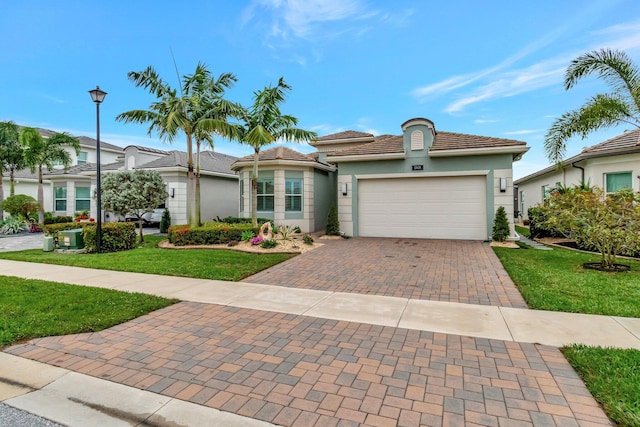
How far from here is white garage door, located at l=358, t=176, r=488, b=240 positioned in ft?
42.2

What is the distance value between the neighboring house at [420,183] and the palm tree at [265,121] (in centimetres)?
228

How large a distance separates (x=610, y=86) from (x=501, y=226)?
553 cm

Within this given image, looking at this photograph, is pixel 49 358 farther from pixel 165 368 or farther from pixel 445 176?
pixel 445 176

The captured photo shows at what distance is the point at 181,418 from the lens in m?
2.55

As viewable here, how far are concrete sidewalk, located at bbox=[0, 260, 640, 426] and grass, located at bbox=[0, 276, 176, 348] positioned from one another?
1.59 feet

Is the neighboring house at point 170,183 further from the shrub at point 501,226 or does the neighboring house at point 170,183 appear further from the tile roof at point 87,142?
the shrub at point 501,226

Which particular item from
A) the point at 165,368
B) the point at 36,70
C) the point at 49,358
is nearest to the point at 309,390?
the point at 165,368

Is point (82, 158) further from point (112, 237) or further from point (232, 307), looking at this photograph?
point (232, 307)

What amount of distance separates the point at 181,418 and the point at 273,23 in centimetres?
1346

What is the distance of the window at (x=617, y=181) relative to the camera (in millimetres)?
12582

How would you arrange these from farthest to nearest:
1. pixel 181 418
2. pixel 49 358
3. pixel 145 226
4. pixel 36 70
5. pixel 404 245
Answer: pixel 145 226, pixel 36 70, pixel 404 245, pixel 49 358, pixel 181 418

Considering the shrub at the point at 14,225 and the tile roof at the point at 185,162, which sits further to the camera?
the tile roof at the point at 185,162

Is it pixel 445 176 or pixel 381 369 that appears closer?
pixel 381 369

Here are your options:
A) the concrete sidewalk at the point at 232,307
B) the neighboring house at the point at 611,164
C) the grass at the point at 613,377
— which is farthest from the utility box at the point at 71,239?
the neighboring house at the point at 611,164
